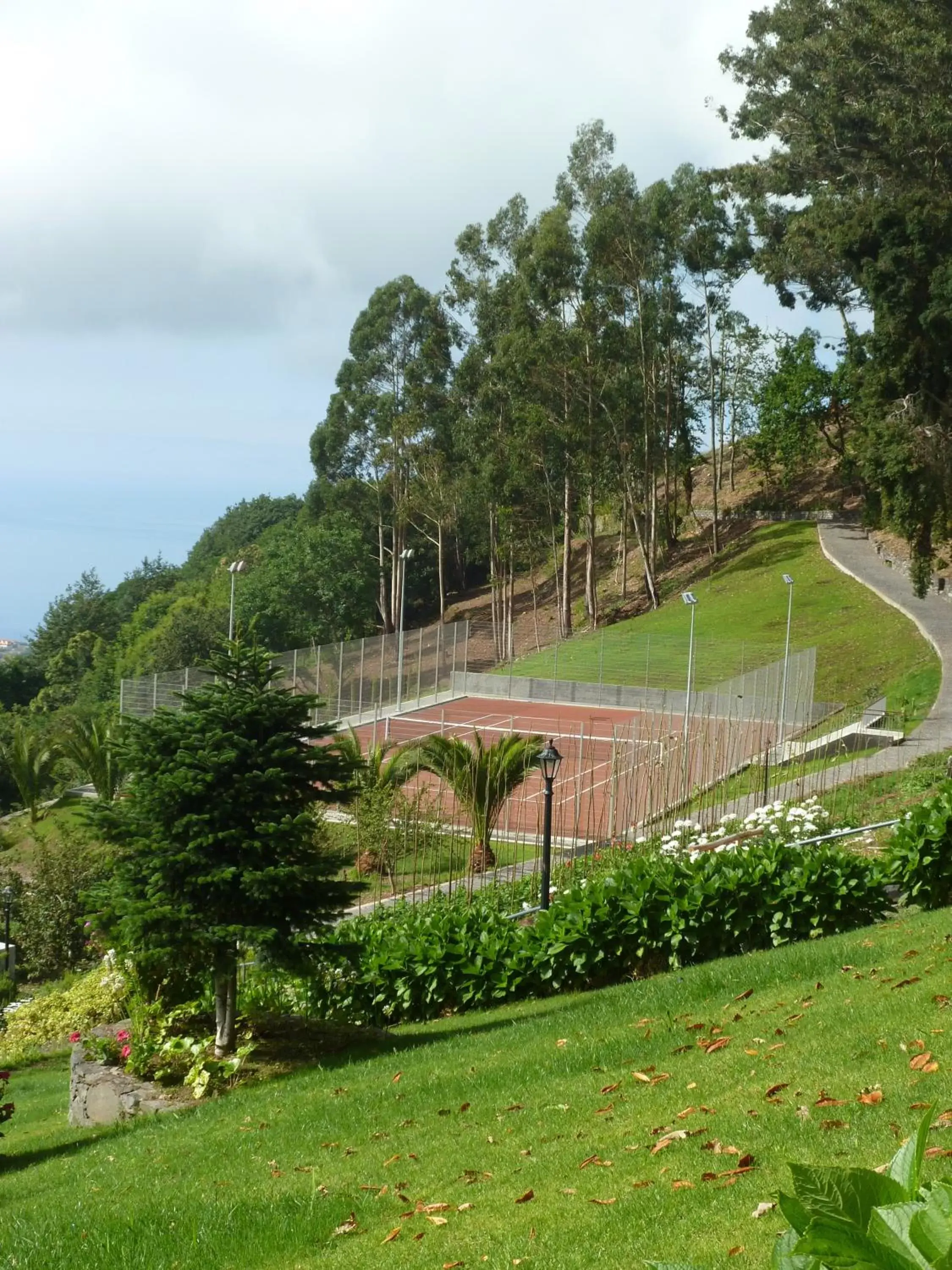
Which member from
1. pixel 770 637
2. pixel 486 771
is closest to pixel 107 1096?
pixel 486 771

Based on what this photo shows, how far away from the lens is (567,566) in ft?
178

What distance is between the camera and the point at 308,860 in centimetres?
1038

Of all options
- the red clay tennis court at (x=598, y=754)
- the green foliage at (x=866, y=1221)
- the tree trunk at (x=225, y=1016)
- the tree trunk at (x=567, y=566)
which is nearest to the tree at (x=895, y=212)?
the red clay tennis court at (x=598, y=754)

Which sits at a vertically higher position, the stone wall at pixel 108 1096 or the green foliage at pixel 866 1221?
the green foliage at pixel 866 1221

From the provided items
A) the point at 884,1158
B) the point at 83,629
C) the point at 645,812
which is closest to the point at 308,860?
the point at 884,1158

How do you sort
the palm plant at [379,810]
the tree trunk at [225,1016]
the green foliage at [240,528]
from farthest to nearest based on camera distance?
the green foliage at [240,528] → the palm plant at [379,810] → the tree trunk at [225,1016]

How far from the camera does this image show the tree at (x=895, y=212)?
3425 cm

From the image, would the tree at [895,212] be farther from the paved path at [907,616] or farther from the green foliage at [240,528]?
the green foliage at [240,528]

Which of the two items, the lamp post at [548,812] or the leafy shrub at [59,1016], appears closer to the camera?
the lamp post at [548,812]

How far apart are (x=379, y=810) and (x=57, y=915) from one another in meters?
7.50

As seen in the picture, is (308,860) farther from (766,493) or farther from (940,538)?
(766,493)

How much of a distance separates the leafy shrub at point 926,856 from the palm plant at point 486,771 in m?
11.0

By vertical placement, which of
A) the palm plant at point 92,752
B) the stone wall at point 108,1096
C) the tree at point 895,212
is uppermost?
the tree at point 895,212

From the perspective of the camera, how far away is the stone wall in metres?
10.0
